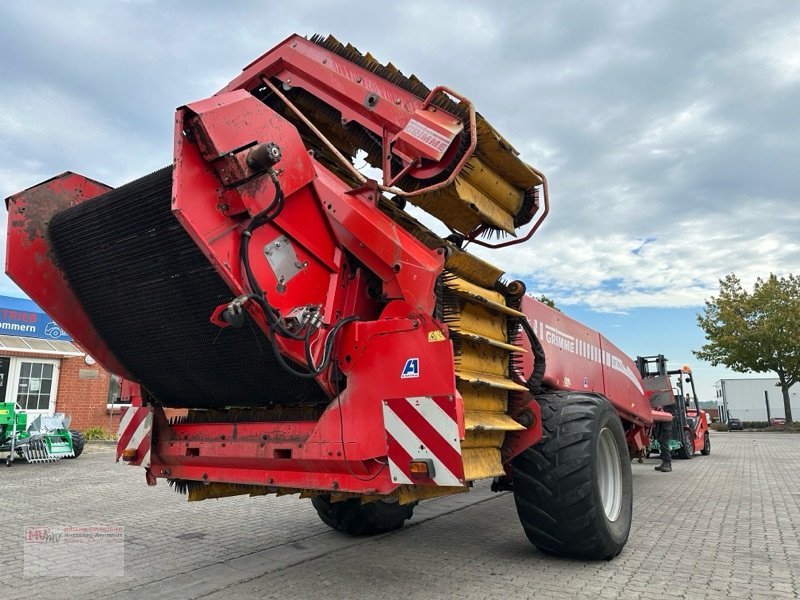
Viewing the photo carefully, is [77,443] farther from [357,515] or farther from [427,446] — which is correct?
[427,446]

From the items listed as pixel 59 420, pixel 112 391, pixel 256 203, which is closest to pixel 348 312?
pixel 256 203

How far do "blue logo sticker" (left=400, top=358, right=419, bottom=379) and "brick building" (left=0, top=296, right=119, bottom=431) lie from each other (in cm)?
1353

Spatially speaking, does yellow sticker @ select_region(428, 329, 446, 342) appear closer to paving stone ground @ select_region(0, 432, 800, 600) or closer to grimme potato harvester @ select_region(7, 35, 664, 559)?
grimme potato harvester @ select_region(7, 35, 664, 559)

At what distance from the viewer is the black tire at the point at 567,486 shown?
155 inches

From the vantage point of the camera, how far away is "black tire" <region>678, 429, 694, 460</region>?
14.5 meters

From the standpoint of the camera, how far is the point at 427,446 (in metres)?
3.05

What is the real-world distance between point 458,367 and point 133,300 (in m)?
2.05

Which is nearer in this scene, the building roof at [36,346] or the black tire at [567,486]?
the black tire at [567,486]

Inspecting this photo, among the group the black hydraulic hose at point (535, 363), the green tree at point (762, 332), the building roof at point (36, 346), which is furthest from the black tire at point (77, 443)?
the green tree at point (762, 332)

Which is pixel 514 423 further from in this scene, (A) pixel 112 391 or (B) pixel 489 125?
(A) pixel 112 391

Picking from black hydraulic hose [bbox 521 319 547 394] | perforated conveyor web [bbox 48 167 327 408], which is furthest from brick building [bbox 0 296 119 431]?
black hydraulic hose [bbox 521 319 547 394]

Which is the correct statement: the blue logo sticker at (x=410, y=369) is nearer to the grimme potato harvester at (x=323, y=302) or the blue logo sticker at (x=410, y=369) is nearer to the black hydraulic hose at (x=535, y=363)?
the grimme potato harvester at (x=323, y=302)

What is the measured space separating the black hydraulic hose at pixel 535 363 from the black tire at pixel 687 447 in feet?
37.6

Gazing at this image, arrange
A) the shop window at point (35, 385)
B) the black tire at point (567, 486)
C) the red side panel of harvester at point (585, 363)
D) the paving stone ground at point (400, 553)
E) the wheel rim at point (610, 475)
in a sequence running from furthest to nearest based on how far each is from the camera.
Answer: the shop window at point (35, 385) → the red side panel of harvester at point (585, 363) → the wheel rim at point (610, 475) → the black tire at point (567, 486) → the paving stone ground at point (400, 553)
